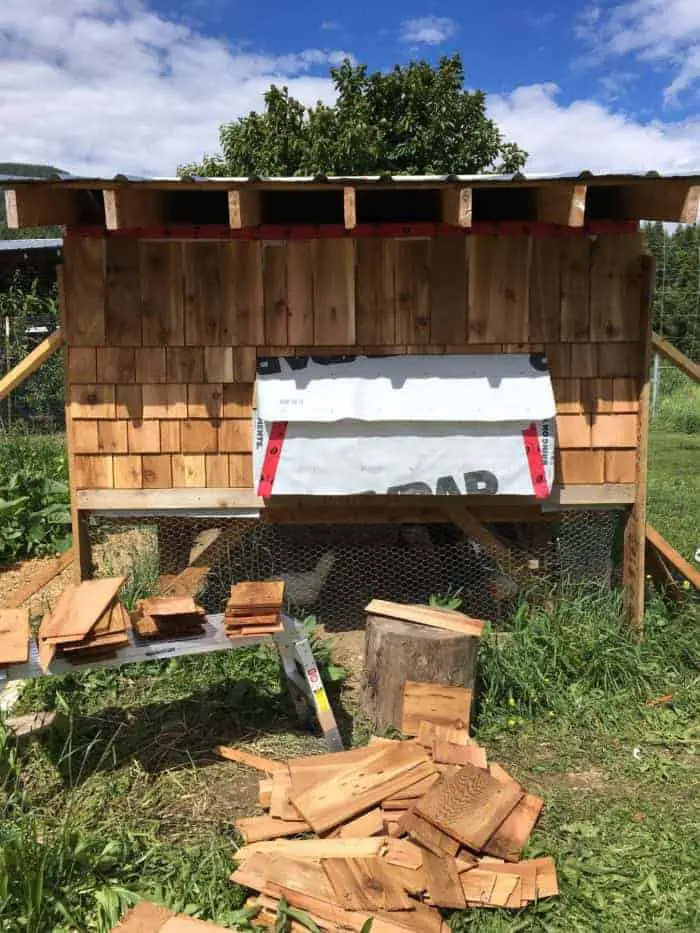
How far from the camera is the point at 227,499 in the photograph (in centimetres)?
471

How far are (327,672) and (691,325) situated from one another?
73.6ft

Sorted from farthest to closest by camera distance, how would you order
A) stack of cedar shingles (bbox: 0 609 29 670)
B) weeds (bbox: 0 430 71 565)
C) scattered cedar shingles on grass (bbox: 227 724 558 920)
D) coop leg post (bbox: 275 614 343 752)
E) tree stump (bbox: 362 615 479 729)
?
weeds (bbox: 0 430 71 565)
tree stump (bbox: 362 615 479 729)
coop leg post (bbox: 275 614 343 752)
stack of cedar shingles (bbox: 0 609 29 670)
scattered cedar shingles on grass (bbox: 227 724 558 920)

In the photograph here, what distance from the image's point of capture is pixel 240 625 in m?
3.47

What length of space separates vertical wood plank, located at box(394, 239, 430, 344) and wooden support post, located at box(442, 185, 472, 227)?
424mm

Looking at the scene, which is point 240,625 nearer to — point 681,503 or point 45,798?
point 45,798

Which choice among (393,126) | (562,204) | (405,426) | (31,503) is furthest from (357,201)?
(393,126)

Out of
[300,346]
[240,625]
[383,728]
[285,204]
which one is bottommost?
[383,728]

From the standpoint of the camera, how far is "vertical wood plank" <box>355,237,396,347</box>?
178 inches

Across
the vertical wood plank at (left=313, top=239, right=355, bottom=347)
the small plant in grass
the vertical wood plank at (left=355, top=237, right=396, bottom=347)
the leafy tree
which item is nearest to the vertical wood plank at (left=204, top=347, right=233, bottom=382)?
the vertical wood plank at (left=313, top=239, right=355, bottom=347)

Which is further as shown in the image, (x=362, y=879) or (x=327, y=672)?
(x=327, y=672)

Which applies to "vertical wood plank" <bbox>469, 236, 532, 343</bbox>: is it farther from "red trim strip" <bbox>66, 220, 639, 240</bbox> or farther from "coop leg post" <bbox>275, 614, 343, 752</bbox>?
"coop leg post" <bbox>275, 614, 343, 752</bbox>

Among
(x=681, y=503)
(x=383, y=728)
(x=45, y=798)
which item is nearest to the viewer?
(x=45, y=798)

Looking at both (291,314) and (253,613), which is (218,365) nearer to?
(291,314)

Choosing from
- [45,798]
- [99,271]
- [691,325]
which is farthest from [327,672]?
[691,325]
